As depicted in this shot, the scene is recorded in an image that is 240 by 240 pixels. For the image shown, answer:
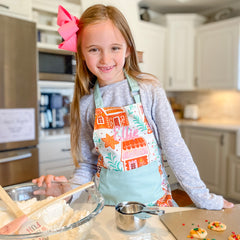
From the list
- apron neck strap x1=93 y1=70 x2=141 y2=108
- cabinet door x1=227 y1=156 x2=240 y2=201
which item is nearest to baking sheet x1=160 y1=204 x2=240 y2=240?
cabinet door x1=227 y1=156 x2=240 y2=201

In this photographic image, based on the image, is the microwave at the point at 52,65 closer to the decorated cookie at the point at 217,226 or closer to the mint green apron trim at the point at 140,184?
the mint green apron trim at the point at 140,184

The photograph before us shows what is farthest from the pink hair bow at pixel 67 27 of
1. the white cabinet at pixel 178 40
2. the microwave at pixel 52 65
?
the microwave at pixel 52 65

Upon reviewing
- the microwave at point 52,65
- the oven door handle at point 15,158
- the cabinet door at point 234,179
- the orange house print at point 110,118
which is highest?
the microwave at point 52,65

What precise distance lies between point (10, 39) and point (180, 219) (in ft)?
3.73

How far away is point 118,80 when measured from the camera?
0.48m

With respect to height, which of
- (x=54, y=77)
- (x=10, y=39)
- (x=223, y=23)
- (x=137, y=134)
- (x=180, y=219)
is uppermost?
(x=223, y=23)

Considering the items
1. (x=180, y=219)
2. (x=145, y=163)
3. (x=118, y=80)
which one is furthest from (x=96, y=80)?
(x=180, y=219)

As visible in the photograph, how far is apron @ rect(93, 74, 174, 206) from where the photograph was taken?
0.46 meters

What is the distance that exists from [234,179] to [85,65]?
0.41m

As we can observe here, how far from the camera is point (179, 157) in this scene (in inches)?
17.1

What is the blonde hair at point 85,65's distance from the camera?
393 millimetres

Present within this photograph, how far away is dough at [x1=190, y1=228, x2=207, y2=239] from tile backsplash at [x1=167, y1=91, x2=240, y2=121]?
1641mm

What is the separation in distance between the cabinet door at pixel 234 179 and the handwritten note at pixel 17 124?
0.95m

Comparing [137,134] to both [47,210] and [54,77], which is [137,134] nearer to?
[47,210]
